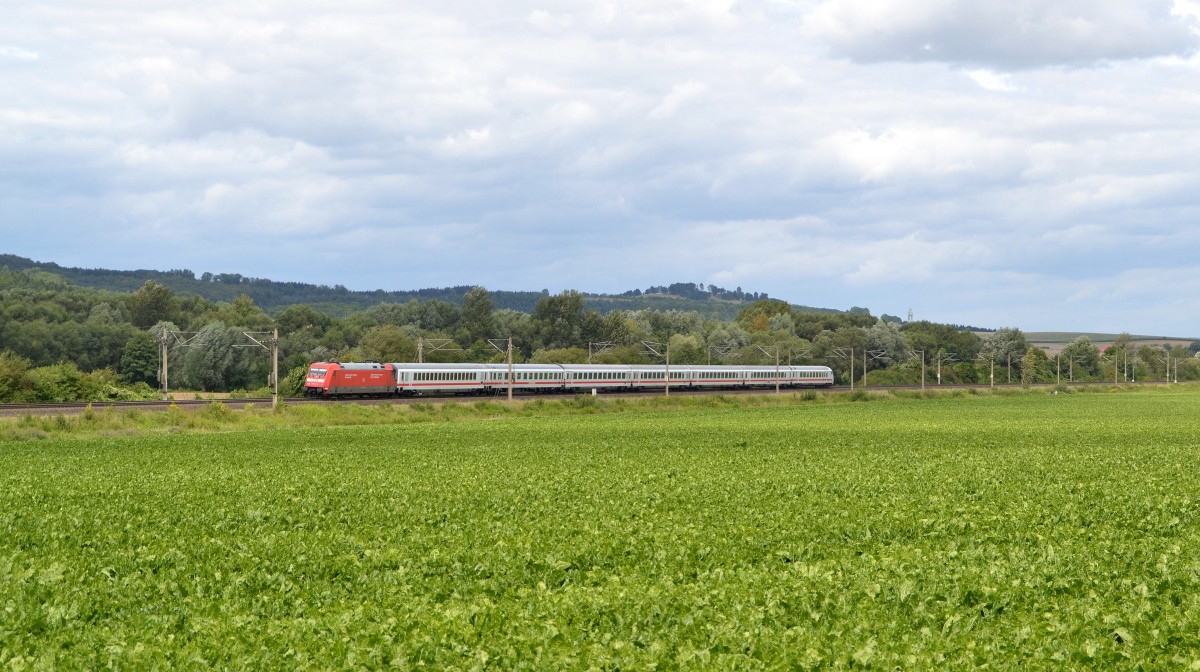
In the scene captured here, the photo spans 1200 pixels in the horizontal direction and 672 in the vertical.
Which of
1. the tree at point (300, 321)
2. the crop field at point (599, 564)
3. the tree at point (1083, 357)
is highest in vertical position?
the tree at point (300, 321)

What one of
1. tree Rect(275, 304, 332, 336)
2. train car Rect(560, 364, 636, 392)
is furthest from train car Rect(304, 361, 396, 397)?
tree Rect(275, 304, 332, 336)

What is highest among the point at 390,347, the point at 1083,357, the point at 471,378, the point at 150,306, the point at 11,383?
the point at 150,306

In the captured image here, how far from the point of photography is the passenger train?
265 feet

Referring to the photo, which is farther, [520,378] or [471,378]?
[520,378]

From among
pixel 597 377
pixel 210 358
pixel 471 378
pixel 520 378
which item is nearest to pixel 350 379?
pixel 471 378

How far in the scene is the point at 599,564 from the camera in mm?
17562

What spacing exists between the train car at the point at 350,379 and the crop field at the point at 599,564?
44.8 metres

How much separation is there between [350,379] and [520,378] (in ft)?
51.5

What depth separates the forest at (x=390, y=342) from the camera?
340ft

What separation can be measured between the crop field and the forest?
5097 centimetres

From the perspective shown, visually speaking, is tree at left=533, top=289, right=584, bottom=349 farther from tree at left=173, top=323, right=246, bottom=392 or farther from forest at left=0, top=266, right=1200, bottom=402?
tree at left=173, top=323, right=246, bottom=392

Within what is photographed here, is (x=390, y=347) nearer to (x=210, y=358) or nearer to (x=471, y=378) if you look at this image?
(x=210, y=358)

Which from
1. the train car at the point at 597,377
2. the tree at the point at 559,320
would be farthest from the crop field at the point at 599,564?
the tree at the point at 559,320

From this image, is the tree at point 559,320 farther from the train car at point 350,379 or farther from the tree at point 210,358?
the train car at point 350,379
